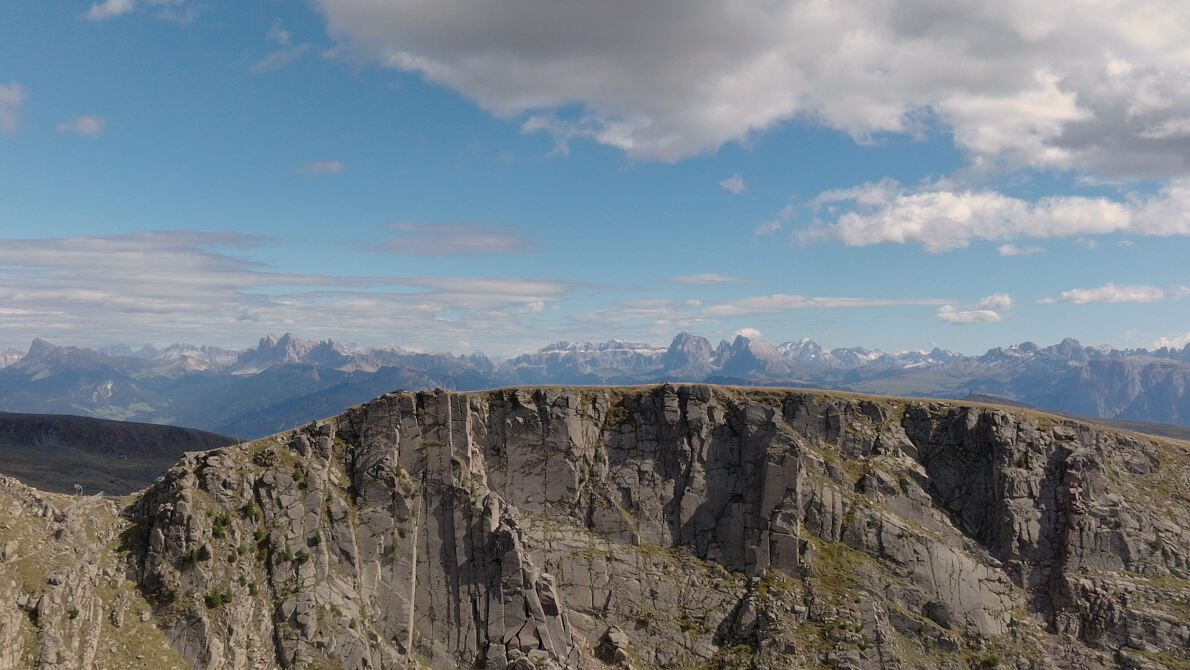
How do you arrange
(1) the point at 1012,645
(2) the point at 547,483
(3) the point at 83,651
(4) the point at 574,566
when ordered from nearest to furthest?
1. (3) the point at 83,651
2. (1) the point at 1012,645
3. (4) the point at 574,566
4. (2) the point at 547,483

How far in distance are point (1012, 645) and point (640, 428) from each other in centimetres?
5697

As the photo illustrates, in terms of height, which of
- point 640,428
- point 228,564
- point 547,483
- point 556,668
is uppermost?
point 640,428

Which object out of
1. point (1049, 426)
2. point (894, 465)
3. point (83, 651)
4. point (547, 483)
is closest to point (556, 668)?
point (547, 483)

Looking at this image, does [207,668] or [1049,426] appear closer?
[207,668]

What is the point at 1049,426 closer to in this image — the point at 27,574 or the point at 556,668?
the point at 556,668

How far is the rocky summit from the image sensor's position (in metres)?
76.2

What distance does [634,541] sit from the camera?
96.8 meters

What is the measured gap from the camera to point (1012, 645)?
85375 millimetres

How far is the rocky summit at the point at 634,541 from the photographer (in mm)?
76188

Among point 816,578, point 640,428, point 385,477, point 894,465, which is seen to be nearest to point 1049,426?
point 894,465

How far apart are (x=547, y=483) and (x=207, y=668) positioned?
154 ft

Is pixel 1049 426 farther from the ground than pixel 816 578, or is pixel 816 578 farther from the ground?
pixel 1049 426

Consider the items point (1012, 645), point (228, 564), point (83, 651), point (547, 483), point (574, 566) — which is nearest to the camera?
point (83, 651)

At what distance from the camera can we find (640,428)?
342 ft
